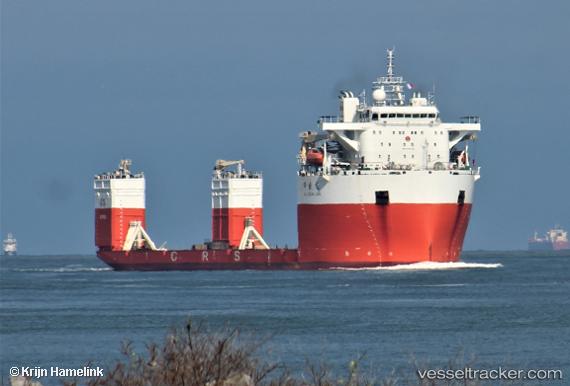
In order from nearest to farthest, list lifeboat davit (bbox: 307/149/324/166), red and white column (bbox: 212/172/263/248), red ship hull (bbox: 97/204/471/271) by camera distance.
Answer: red ship hull (bbox: 97/204/471/271) < lifeboat davit (bbox: 307/149/324/166) < red and white column (bbox: 212/172/263/248)

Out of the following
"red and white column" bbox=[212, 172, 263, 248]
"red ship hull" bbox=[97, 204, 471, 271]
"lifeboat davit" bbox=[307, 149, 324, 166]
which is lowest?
Answer: "red ship hull" bbox=[97, 204, 471, 271]

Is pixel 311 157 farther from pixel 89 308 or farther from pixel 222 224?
pixel 89 308

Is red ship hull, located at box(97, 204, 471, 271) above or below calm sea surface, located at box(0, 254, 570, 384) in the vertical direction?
above

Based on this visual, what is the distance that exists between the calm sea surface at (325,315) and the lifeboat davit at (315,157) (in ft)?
18.7

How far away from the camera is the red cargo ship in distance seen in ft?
221

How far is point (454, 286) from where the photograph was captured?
55688mm

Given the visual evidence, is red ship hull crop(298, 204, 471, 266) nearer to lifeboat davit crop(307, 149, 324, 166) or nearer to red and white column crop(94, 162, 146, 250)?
lifeboat davit crop(307, 149, 324, 166)

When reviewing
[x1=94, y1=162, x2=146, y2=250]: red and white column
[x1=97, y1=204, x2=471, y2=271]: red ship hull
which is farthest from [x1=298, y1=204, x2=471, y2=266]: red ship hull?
[x1=94, y1=162, x2=146, y2=250]: red and white column

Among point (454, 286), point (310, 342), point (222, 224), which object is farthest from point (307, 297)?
point (222, 224)

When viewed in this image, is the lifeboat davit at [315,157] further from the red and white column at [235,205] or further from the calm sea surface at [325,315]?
the red and white column at [235,205]

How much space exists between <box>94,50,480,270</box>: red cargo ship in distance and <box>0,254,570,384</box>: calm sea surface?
5.71ft

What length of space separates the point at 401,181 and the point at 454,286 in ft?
39.6

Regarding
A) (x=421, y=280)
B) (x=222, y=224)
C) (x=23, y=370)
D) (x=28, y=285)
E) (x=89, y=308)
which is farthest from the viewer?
(x=222, y=224)

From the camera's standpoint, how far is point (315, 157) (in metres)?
70.9
